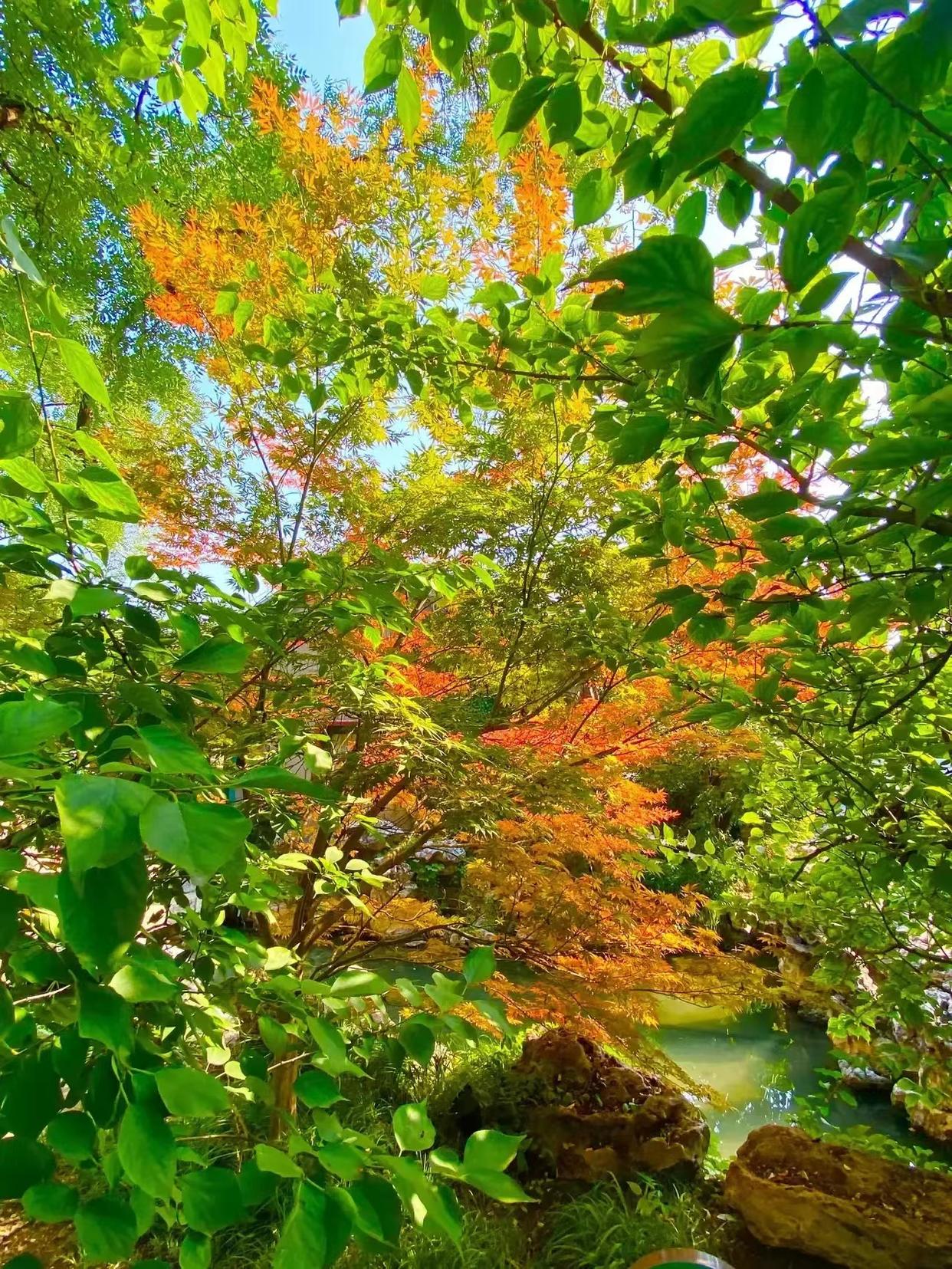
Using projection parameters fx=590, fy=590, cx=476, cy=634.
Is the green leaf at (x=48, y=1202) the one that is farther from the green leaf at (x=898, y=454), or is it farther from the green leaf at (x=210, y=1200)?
the green leaf at (x=898, y=454)

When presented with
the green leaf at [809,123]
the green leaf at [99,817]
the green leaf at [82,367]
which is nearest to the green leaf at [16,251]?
the green leaf at [82,367]

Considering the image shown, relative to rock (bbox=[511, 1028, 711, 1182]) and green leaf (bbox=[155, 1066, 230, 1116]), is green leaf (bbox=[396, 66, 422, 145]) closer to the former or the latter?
green leaf (bbox=[155, 1066, 230, 1116])

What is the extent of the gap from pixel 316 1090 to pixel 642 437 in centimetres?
59

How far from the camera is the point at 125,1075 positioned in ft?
1.21

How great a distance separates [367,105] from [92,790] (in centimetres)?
372

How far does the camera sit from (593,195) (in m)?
0.57

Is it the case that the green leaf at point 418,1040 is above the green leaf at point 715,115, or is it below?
below

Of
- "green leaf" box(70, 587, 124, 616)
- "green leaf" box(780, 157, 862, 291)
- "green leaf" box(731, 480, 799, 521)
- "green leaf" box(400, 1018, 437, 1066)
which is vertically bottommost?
"green leaf" box(400, 1018, 437, 1066)

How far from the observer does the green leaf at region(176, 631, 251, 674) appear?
0.48m

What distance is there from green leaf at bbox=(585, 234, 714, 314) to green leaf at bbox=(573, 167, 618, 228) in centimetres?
35

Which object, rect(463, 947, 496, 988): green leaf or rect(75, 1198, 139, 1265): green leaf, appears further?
→ rect(463, 947, 496, 988): green leaf

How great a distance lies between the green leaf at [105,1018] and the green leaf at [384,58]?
2.53 ft

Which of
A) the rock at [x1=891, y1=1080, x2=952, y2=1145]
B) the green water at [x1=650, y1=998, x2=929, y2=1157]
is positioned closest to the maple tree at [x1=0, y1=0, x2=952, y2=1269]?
the rock at [x1=891, y1=1080, x2=952, y2=1145]

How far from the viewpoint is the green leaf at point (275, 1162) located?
33 centimetres
